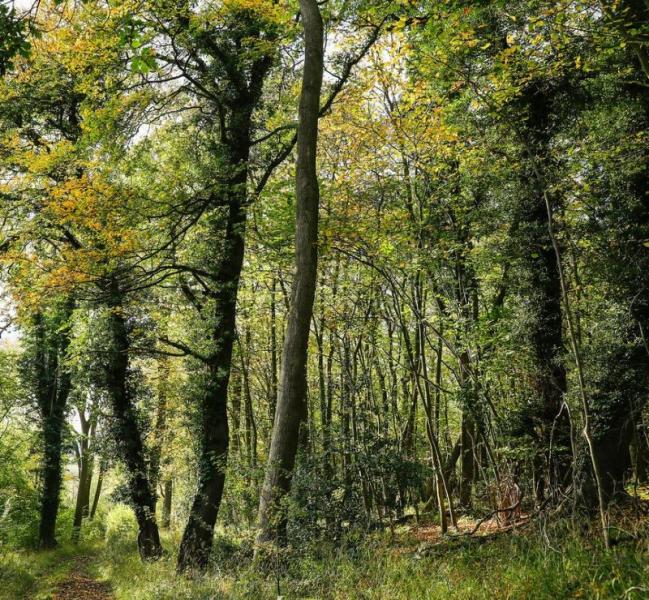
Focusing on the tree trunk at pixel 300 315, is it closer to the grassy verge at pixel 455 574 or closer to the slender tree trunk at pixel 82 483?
the grassy verge at pixel 455 574

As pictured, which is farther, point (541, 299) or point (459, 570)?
point (541, 299)

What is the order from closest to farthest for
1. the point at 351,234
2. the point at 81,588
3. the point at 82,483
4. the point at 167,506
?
the point at 351,234
the point at 81,588
the point at 82,483
the point at 167,506

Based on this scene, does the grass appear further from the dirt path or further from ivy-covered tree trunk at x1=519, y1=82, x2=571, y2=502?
the dirt path

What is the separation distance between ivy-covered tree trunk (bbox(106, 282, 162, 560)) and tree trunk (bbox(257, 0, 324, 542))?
776 centimetres

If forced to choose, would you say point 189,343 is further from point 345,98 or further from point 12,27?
point 12,27

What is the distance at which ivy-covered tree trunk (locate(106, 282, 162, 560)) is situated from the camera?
12.5 m

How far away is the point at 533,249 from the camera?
32.1 feet

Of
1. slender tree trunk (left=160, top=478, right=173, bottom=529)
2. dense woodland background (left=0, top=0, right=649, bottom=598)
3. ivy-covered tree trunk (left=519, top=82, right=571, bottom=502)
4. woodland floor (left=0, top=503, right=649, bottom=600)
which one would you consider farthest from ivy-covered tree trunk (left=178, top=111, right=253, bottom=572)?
slender tree trunk (left=160, top=478, right=173, bottom=529)

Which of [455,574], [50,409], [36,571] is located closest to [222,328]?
[455,574]

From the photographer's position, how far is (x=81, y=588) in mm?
10945

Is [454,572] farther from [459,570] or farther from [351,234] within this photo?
[351,234]

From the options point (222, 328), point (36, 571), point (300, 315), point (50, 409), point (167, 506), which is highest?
point (222, 328)

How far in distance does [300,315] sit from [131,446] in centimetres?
928

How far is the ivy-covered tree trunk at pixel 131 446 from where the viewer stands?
12.5 meters
